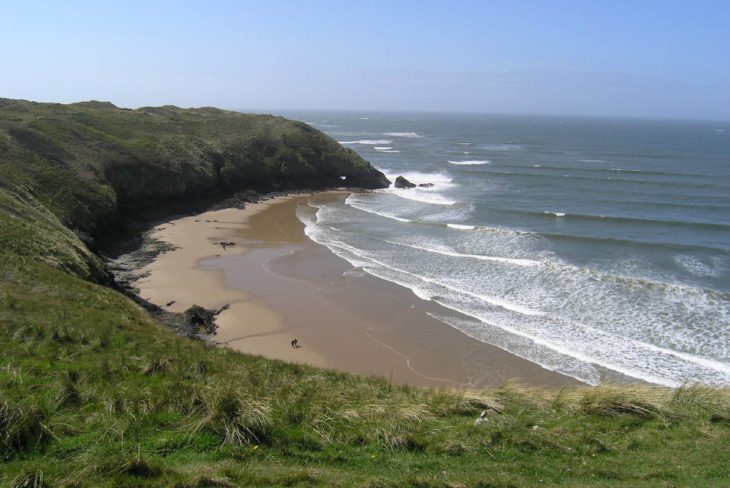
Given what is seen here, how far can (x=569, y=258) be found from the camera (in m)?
32.3

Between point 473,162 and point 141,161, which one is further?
point 473,162

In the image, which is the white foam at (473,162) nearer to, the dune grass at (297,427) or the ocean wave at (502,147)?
the ocean wave at (502,147)

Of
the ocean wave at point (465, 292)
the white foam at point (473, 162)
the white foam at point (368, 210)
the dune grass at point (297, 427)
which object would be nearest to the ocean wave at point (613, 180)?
the white foam at point (473, 162)

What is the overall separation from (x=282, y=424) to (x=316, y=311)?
49.3 ft

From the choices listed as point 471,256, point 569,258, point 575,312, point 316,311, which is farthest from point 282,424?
A: point 569,258

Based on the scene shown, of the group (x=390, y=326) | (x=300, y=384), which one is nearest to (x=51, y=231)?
(x=390, y=326)

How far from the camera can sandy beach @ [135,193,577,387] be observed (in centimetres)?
1945

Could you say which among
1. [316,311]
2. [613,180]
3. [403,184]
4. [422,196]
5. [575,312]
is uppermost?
[613,180]

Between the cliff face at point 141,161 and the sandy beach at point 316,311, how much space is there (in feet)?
19.1

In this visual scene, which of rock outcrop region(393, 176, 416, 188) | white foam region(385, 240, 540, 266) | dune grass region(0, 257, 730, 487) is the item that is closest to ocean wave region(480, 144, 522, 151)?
rock outcrop region(393, 176, 416, 188)

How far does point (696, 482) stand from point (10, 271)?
19.6 metres

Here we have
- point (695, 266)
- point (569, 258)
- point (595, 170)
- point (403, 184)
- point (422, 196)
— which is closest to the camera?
point (695, 266)

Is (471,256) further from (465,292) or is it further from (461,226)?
(461,226)

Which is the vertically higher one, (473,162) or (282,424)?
(473,162)
